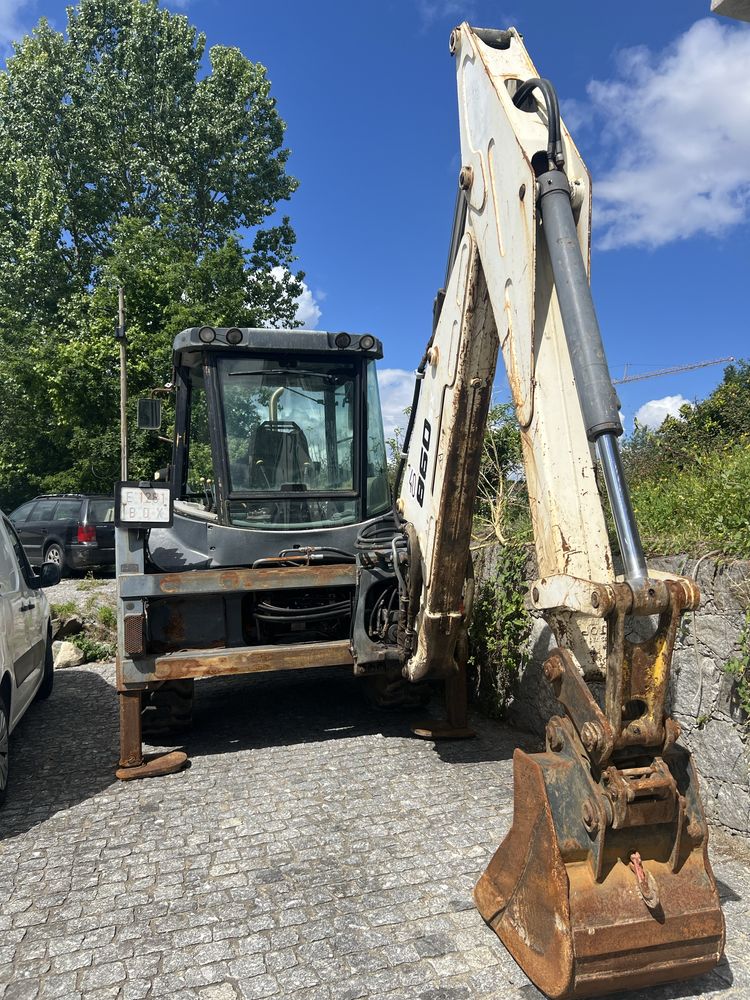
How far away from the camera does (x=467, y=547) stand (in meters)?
4.32

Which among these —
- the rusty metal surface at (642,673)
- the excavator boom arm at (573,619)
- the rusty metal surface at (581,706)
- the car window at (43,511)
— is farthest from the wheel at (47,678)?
the car window at (43,511)

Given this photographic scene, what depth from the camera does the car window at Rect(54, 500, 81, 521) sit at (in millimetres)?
15438

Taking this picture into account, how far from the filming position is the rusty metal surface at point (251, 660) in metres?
5.01

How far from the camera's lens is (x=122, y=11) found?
999 inches

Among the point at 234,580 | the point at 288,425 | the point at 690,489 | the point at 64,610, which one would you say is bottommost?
the point at 64,610

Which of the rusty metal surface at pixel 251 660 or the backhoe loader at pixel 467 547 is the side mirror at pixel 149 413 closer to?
the backhoe loader at pixel 467 547

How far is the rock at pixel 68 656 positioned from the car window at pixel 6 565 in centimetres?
271

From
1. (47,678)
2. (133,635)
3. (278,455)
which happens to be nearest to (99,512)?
(47,678)

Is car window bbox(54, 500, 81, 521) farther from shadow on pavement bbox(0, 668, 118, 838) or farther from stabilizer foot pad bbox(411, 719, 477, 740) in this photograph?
stabilizer foot pad bbox(411, 719, 477, 740)

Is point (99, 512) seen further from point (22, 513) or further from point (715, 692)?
point (715, 692)

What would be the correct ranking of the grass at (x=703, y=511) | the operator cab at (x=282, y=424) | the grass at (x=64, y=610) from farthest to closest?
the grass at (x=64, y=610)
the operator cab at (x=282, y=424)
the grass at (x=703, y=511)

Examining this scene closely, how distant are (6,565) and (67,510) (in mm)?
10794

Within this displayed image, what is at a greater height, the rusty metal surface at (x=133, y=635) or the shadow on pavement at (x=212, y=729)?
the rusty metal surface at (x=133, y=635)

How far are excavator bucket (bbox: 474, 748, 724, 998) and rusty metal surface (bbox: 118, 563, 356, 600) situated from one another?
9.23 ft
